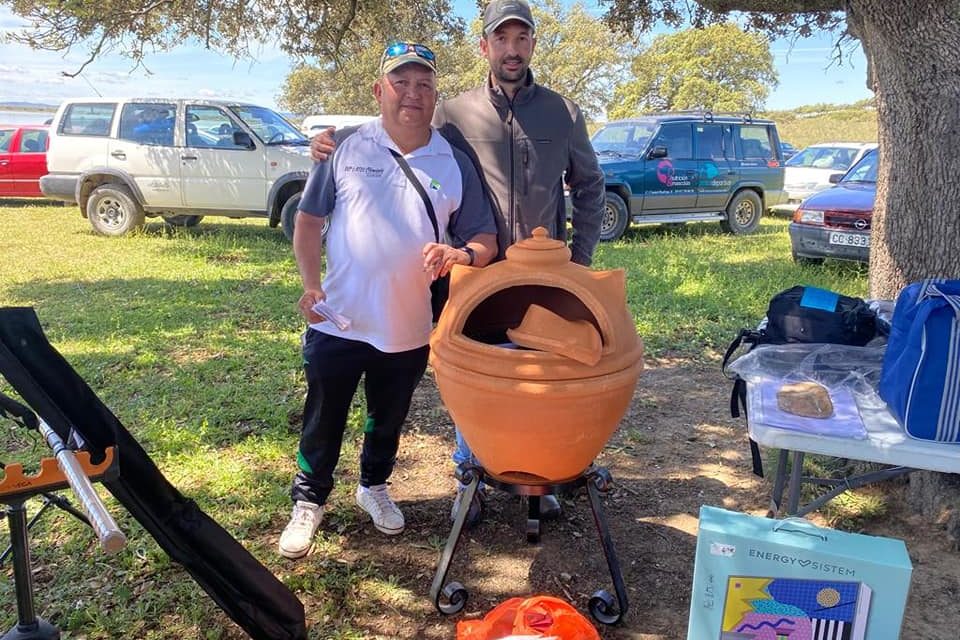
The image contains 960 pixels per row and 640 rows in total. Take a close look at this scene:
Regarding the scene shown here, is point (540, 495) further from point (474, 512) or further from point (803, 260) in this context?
point (803, 260)

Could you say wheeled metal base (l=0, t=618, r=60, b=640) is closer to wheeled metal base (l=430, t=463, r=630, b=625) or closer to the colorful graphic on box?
wheeled metal base (l=430, t=463, r=630, b=625)

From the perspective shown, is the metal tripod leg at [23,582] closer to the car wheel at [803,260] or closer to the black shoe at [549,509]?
the black shoe at [549,509]

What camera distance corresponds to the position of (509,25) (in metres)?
2.61

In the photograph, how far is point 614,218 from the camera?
34.6 feet

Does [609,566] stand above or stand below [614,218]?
below

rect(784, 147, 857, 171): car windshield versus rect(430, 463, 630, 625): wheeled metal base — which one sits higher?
rect(784, 147, 857, 171): car windshield

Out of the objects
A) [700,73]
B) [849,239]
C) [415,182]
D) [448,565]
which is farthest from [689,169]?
[700,73]

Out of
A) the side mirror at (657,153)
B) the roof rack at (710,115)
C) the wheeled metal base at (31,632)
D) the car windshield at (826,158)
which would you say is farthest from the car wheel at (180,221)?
the car windshield at (826,158)

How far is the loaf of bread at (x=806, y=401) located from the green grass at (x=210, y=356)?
1.46 meters

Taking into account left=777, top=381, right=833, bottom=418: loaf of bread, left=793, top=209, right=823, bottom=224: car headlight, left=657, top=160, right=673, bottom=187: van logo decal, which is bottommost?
left=777, top=381, right=833, bottom=418: loaf of bread

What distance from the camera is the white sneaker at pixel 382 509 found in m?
3.01

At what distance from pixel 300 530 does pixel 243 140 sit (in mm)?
7792

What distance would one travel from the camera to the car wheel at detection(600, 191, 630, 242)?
34.2 feet

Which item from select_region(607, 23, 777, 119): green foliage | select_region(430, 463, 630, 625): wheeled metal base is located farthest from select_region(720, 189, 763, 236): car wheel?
select_region(607, 23, 777, 119): green foliage
